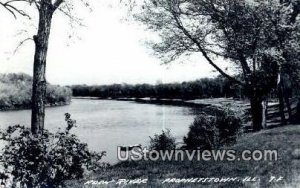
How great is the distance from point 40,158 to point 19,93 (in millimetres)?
64540

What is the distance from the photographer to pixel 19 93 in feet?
230


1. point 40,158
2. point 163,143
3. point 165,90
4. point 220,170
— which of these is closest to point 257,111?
point 163,143

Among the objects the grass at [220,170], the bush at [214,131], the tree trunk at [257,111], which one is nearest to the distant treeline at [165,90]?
the tree trunk at [257,111]

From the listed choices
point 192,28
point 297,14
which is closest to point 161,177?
point 192,28

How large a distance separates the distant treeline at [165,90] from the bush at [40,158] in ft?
230

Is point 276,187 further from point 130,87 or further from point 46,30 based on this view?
point 130,87

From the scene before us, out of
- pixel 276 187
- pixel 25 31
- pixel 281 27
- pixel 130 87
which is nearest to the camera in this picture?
pixel 276 187

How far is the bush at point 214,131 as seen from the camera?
69.1ft

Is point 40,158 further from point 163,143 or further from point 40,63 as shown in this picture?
point 163,143

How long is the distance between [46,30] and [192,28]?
1544cm

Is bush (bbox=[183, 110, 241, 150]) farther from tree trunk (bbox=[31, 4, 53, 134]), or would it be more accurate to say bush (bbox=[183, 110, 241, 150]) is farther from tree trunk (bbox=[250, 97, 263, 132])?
tree trunk (bbox=[31, 4, 53, 134])

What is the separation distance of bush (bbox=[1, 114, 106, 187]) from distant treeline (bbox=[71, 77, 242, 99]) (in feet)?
230

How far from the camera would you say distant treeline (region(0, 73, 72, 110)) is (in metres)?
67.0

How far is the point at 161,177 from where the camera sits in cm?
1218
